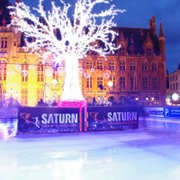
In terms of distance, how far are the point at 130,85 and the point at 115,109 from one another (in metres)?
22.2

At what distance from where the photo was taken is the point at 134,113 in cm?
1120

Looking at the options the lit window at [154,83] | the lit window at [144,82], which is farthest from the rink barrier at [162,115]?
the lit window at [154,83]

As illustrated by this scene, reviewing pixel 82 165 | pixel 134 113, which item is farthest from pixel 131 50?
pixel 82 165

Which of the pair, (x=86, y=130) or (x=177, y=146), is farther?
(x=86, y=130)

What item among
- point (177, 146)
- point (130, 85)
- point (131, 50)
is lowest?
point (177, 146)

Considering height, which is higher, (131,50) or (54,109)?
(131,50)

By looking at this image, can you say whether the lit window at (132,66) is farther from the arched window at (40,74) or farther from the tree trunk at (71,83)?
the tree trunk at (71,83)

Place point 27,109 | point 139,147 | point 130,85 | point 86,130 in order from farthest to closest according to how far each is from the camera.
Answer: point 130,85
point 86,130
point 27,109
point 139,147

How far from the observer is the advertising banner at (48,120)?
935 centimetres

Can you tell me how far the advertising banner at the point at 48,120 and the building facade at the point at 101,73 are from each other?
660 inches

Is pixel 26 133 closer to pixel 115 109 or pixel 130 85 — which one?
pixel 115 109

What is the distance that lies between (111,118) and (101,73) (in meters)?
21.4

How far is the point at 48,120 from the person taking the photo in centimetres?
962

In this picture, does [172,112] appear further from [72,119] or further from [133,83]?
[133,83]
